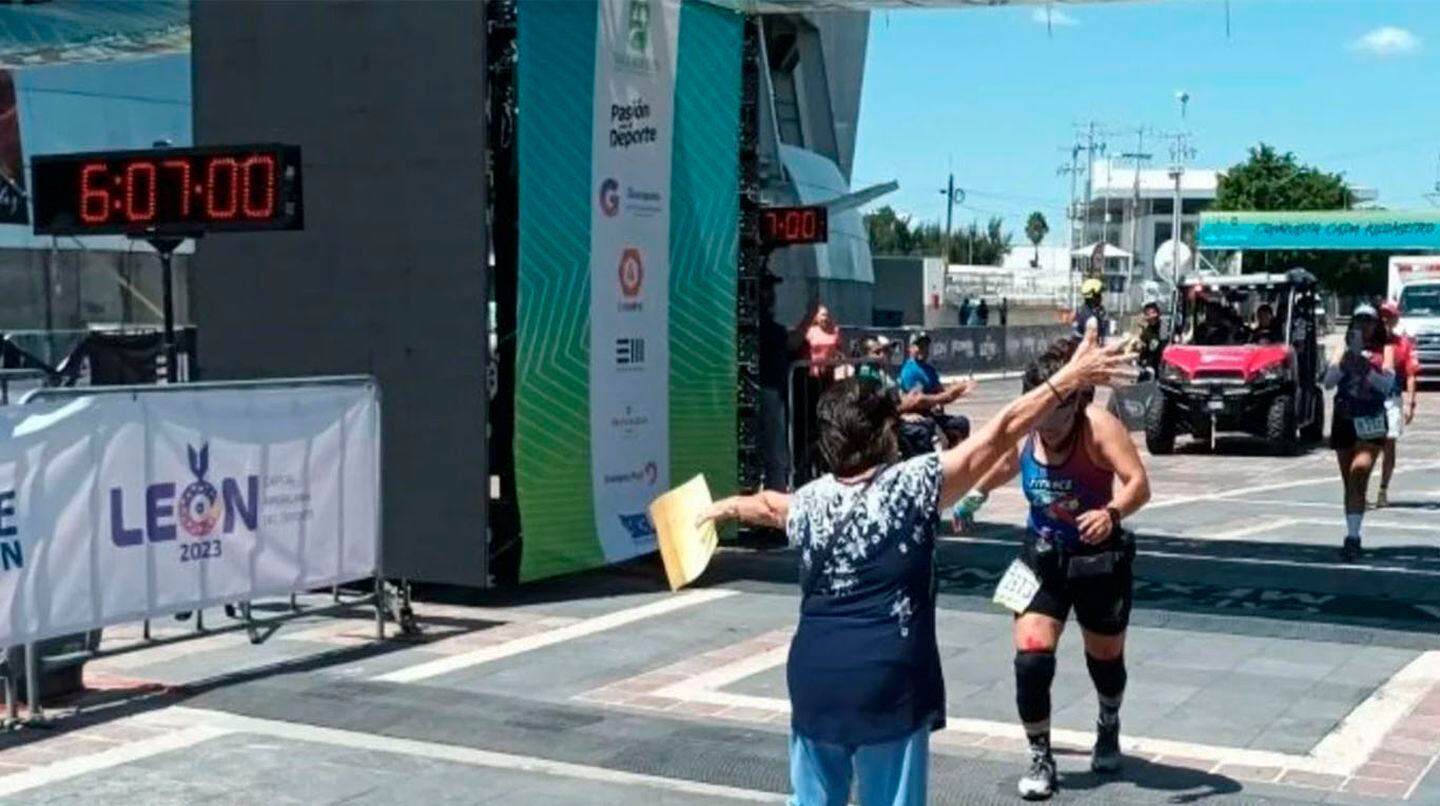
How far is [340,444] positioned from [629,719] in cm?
268

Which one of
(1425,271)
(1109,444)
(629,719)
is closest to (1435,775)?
(1109,444)

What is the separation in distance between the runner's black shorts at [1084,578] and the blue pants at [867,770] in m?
2.45

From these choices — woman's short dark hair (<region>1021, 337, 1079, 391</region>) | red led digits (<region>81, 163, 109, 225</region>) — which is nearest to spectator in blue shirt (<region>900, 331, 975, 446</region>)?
red led digits (<region>81, 163, 109, 225</region>)

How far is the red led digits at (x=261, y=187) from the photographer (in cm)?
1030

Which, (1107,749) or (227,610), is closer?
(1107,749)

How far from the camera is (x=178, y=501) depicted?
358 inches

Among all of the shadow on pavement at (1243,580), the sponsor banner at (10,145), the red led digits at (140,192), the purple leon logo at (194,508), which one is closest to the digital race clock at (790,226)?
the shadow on pavement at (1243,580)

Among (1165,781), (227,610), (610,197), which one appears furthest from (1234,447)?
(1165,781)

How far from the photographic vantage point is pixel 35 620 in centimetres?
830

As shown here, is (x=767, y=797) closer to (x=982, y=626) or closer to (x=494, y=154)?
(x=982, y=626)

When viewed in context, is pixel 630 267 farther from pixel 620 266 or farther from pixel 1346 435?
pixel 1346 435

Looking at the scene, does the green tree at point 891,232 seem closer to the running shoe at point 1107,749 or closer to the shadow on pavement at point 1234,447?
the shadow on pavement at point 1234,447

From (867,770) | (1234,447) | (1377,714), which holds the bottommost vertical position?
Result: (1234,447)

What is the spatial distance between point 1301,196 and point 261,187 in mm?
77661
